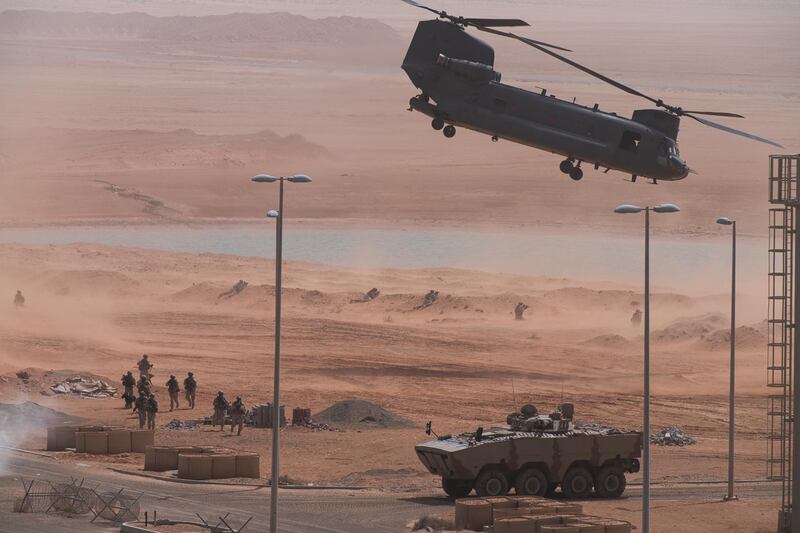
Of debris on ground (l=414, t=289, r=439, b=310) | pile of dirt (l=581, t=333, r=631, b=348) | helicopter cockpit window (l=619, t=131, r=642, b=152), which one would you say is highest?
helicopter cockpit window (l=619, t=131, r=642, b=152)

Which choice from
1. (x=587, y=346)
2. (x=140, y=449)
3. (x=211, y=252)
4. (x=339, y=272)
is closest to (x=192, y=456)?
(x=140, y=449)

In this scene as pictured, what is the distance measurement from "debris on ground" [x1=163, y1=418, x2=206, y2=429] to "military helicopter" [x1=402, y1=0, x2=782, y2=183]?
15.3 m

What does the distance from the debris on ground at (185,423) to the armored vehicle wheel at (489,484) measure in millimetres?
19279

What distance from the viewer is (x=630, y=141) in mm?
59312

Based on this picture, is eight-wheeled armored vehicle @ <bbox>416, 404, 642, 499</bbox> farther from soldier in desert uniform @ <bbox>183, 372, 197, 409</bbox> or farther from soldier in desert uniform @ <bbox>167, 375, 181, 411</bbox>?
soldier in desert uniform @ <bbox>183, 372, 197, 409</bbox>

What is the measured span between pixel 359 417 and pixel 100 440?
38.8ft

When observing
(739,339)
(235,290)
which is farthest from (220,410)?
(235,290)

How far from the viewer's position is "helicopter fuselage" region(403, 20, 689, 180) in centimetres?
5775

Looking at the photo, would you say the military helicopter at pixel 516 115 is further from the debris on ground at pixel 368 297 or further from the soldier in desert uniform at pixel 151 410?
the debris on ground at pixel 368 297

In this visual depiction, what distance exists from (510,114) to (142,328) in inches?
1819

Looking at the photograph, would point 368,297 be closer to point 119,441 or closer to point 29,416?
point 29,416

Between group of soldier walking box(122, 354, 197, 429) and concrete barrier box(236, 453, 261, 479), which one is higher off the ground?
→ group of soldier walking box(122, 354, 197, 429)

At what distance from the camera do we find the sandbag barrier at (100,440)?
58.5 metres

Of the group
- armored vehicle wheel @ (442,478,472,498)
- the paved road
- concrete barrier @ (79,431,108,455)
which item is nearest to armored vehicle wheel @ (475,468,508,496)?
armored vehicle wheel @ (442,478,472,498)
